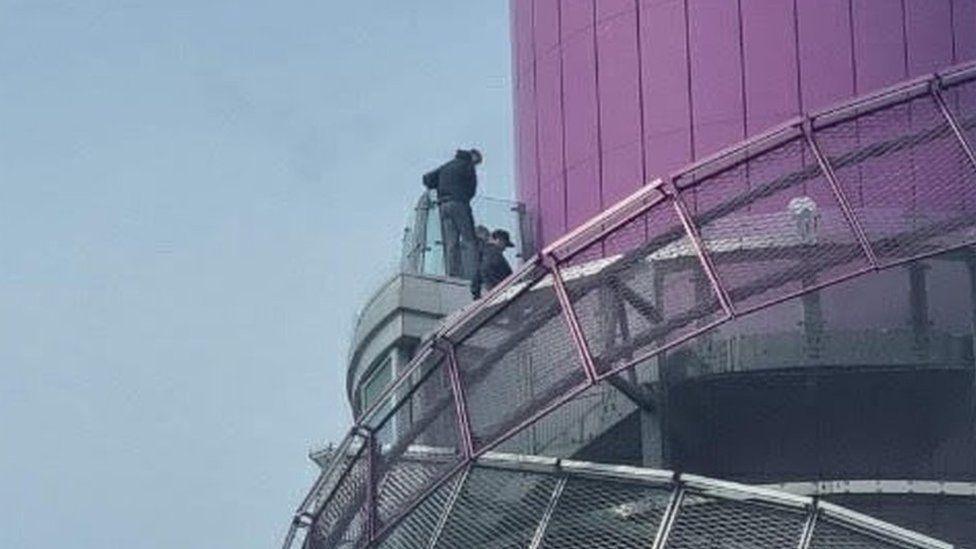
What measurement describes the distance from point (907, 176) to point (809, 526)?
5.42 meters

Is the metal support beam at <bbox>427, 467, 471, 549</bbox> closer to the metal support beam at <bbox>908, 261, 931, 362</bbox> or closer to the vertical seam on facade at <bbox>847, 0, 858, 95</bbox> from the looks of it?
the metal support beam at <bbox>908, 261, 931, 362</bbox>

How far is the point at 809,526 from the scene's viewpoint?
146ft

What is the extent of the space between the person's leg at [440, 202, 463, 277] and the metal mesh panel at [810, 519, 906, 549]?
9479 millimetres

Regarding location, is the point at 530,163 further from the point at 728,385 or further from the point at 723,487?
the point at 723,487

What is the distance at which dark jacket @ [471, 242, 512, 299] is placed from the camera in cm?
5156

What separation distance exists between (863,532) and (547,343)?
16.1ft

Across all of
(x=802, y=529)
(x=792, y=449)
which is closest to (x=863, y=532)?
(x=802, y=529)

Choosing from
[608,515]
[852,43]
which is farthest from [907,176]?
[608,515]

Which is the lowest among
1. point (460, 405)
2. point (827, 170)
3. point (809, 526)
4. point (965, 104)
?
point (809, 526)

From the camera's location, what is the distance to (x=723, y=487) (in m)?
45.2

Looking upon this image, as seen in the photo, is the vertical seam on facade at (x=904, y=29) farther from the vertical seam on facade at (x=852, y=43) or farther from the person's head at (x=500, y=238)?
the person's head at (x=500, y=238)

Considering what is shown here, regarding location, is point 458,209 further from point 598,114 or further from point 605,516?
point 605,516

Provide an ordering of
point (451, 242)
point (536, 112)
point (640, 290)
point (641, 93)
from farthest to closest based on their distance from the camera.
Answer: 1. point (536, 112)
2. point (451, 242)
3. point (641, 93)
4. point (640, 290)

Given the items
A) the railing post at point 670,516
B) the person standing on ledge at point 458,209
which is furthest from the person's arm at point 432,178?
the railing post at point 670,516
